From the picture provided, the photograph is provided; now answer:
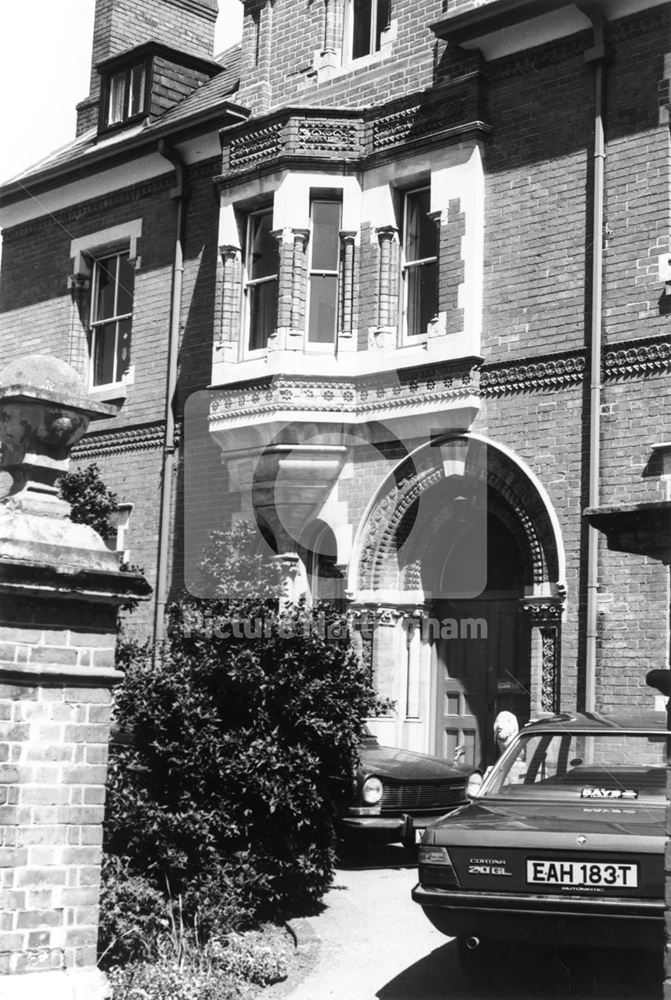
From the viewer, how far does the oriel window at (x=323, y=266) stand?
1617 centimetres

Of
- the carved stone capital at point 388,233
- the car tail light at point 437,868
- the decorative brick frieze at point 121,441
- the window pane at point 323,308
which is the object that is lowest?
the car tail light at point 437,868

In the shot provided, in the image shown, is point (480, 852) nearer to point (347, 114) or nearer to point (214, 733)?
point (214, 733)

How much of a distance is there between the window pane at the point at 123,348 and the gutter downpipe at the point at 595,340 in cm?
843

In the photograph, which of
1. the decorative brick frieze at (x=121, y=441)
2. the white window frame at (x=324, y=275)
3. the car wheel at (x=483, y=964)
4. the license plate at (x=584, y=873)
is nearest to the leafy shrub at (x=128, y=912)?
the car wheel at (x=483, y=964)

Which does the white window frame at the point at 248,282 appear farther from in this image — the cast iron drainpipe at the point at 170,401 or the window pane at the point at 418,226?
the cast iron drainpipe at the point at 170,401

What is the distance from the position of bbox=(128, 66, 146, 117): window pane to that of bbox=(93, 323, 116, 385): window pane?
3.47 m

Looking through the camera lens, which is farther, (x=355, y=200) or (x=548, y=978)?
(x=355, y=200)

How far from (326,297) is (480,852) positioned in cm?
1039

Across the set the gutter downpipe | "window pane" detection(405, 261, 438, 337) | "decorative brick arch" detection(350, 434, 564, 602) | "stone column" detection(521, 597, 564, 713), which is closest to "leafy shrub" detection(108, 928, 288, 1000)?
the gutter downpipe

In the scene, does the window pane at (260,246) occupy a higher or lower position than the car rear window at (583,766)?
higher

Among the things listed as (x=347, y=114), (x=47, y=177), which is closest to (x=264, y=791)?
(x=347, y=114)

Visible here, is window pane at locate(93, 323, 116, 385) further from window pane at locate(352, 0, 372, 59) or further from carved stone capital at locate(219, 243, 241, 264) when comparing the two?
window pane at locate(352, 0, 372, 59)

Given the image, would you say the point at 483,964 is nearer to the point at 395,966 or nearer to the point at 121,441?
the point at 395,966

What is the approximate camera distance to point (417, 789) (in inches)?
427
